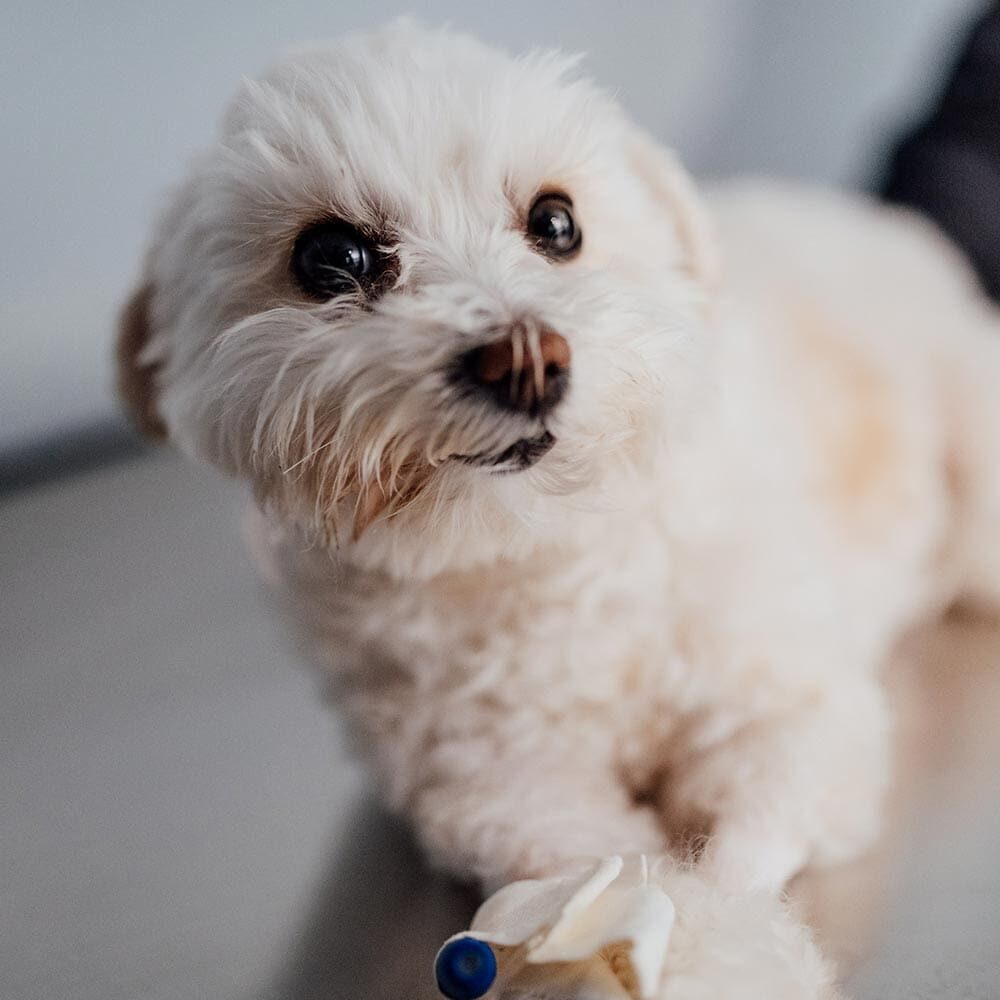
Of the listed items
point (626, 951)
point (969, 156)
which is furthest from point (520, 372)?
point (969, 156)

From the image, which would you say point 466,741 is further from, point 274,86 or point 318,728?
point 274,86

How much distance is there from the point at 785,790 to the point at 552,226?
1.60 ft

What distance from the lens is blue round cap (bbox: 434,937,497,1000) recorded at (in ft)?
1.89

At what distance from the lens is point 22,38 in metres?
1.20

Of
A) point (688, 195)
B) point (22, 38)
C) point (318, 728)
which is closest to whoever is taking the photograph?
point (688, 195)

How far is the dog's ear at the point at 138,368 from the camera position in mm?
916

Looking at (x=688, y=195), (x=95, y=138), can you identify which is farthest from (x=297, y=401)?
(x=95, y=138)

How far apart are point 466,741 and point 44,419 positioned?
0.94m

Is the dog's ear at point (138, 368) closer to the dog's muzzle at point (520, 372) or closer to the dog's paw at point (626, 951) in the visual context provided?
the dog's muzzle at point (520, 372)

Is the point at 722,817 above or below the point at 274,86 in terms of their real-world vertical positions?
below

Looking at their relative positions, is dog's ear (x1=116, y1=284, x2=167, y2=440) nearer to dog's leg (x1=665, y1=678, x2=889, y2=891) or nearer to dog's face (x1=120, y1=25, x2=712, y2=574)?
dog's face (x1=120, y1=25, x2=712, y2=574)

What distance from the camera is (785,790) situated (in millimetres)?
799

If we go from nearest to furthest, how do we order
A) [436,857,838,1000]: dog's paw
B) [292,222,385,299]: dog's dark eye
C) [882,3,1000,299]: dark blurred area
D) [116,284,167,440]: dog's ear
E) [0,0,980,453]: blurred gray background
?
[436,857,838,1000]: dog's paw, [292,222,385,299]: dog's dark eye, [116,284,167,440]: dog's ear, [0,0,980,453]: blurred gray background, [882,3,1000,299]: dark blurred area

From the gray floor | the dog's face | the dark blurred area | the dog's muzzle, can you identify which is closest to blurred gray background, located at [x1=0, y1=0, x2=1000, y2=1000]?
the gray floor
